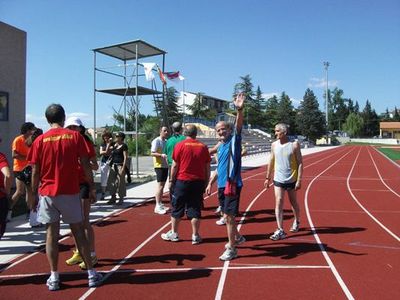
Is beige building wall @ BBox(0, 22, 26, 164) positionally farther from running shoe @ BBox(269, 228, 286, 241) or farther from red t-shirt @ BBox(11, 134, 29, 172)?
running shoe @ BBox(269, 228, 286, 241)

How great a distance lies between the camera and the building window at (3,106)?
12984mm

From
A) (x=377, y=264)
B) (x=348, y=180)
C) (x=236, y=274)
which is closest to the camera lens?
(x=236, y=274)

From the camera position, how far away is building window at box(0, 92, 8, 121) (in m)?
13.0

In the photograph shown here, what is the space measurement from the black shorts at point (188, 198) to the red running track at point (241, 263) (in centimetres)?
50

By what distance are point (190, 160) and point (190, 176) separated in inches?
9.3

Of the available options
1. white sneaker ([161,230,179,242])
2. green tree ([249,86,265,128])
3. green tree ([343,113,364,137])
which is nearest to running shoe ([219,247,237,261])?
white sneaker ([161,230,179,242])

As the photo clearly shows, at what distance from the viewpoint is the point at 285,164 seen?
697cm

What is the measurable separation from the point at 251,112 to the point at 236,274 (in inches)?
3445

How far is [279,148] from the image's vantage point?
7051 mm

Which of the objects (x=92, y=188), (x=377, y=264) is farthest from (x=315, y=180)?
(x=92, y=188)

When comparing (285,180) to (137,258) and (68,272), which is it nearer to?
(137,258)

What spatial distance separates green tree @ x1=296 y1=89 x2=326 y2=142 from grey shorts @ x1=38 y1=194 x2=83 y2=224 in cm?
8644

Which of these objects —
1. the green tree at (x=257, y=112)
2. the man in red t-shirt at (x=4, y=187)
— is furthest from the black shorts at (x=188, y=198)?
the green tree at (x=257, y=112)

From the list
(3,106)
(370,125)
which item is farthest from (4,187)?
(370,125)
